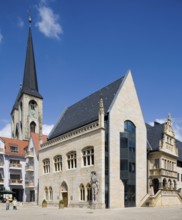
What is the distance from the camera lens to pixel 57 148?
162 feet

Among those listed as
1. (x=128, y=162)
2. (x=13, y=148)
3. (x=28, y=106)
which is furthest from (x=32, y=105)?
(x=128, y=162)

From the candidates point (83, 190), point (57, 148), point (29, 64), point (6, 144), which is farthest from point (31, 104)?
point (83, 190)

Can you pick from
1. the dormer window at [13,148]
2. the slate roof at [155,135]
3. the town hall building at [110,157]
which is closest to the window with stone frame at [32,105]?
the dormer window at [13,148]

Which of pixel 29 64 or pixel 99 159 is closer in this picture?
pixel 99 159

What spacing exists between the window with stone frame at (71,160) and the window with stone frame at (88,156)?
92.7 inches

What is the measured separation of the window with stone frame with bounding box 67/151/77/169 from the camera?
45150 mm

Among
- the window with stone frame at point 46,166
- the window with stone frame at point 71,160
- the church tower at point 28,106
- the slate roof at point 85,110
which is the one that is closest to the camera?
the window with stone frame at point 71,160

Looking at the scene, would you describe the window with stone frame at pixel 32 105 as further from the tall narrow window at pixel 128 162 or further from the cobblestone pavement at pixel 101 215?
the cobblestone pavement at pixel 101 215

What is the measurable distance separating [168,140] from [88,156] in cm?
1538

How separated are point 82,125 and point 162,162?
13330 millimetres

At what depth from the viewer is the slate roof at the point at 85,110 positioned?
4562 centimetres

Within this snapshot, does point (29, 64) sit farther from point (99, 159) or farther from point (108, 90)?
point (99, 159)

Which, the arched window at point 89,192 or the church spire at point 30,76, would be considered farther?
the church spire at point 30,76

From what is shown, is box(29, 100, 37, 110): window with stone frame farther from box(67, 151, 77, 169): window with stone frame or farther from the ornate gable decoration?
the ornate gable decoration
